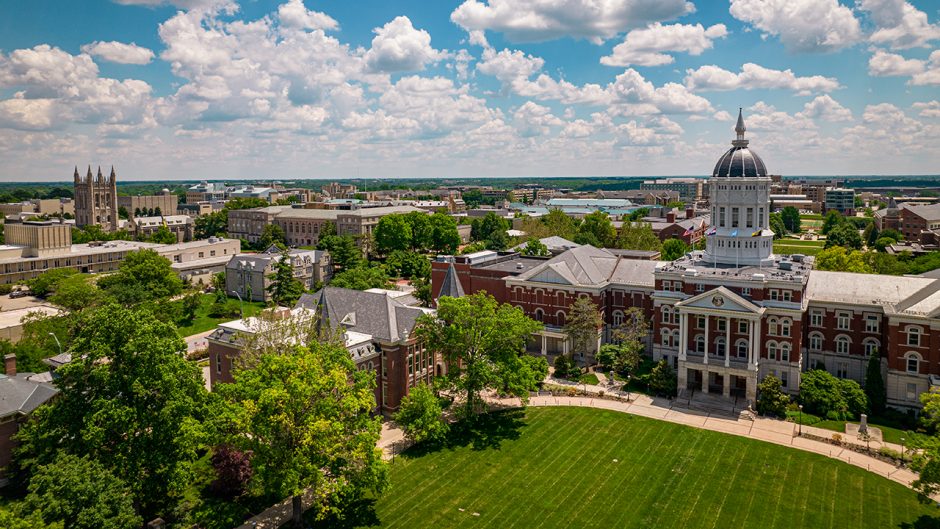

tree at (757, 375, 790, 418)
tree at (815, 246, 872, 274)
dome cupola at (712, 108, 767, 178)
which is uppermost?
dome cupola at (712, 108, 767, 178)

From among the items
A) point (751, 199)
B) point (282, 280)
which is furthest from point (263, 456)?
point (282, 280)

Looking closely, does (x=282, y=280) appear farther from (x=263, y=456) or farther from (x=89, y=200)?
(x=89, y=200)

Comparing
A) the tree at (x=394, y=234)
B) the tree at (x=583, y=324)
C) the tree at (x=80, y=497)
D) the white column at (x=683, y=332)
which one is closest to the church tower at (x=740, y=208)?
the white column at (x=683, y=332)

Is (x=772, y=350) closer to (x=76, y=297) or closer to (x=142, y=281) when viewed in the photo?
(x=76, y=297)

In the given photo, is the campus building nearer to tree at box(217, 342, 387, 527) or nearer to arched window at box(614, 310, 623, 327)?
arched window at box(614, 310, 623, 327)

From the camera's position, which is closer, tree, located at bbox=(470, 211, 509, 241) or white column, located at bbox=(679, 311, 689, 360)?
white column, located at bbox=(679, 311, 689, 360)

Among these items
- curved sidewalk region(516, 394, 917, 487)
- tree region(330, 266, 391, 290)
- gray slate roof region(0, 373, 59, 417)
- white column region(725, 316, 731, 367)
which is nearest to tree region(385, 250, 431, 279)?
tree region(330, 266, 391, 290)

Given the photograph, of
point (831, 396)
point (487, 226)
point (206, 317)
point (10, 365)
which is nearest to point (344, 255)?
point (206, 317)
